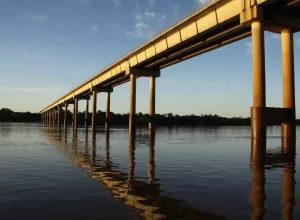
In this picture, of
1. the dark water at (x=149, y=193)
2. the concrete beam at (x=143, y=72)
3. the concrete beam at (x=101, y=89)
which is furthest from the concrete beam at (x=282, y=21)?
the concrete beam at (x=101, y=89)

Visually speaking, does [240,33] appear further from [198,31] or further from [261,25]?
[261,25]

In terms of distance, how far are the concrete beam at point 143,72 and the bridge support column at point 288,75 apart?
28109 mm

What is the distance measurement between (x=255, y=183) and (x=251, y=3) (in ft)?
74.4

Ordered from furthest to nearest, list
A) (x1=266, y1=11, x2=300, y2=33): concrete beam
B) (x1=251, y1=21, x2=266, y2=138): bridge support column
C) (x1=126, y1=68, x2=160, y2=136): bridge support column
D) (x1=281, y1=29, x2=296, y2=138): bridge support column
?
(x1=126, y1=68, x2=160, y2=136): bridge support column
(x1=281, y1=29, x2=296, y2=138): bridge support column
(x1=266, y1=11, x2=300, y2=33): concrete beam
(x1=251, y1=21, x2=266, y2=138): bridge support column

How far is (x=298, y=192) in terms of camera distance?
795 cm

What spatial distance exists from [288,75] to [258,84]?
22.2 feet

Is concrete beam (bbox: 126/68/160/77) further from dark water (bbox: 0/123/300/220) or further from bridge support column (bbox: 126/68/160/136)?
dark water (bbox: 0/123/300/220)

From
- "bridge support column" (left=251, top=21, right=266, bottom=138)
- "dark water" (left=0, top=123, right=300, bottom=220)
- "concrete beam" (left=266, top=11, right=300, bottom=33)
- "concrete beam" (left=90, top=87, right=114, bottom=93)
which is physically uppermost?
"concrete beam" (left=266, top=11, right=300, bottom=33)

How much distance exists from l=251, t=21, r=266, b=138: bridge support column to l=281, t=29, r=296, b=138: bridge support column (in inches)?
225

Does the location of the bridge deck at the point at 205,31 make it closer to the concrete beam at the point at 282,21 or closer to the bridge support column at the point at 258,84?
the concrete beam at the point at 282,21

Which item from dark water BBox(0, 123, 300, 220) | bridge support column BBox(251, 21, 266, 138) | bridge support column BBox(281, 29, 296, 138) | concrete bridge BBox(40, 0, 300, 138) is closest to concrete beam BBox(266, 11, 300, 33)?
concrete bridge BBox(40, 0, 300, 138)

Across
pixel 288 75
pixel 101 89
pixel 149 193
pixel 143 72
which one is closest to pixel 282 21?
pixel 288 75

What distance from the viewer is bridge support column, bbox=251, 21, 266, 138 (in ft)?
87.2

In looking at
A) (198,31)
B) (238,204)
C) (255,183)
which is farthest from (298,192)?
(198,31)
